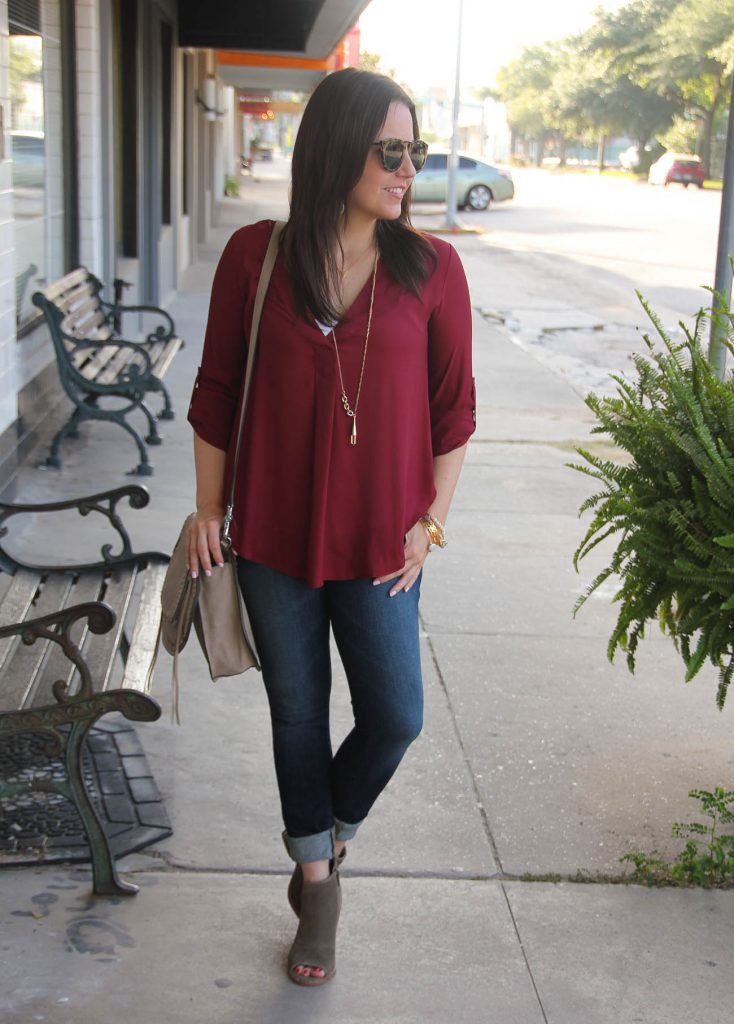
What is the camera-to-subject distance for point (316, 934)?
2740 millimetres

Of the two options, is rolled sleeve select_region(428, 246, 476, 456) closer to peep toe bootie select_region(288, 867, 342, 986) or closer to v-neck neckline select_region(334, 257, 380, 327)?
v-neck neckline select_region(334, 257, 380, 327)

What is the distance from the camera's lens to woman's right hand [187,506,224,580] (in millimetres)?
2578

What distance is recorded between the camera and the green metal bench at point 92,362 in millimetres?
6991

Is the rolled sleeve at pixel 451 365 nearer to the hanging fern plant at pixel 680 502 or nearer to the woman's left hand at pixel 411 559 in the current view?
Result: the woman's left hand at pixel 411 559

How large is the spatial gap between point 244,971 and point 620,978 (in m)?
0.81

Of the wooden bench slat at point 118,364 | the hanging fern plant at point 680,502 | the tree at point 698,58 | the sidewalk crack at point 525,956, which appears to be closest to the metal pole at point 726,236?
the hanging fern plant at point 680,502

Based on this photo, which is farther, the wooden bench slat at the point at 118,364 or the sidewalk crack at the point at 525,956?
the wooden bench slat at the point at 118,364

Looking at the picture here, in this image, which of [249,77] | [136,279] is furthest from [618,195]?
[136,279]

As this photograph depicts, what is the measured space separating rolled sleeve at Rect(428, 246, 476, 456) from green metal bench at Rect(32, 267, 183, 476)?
14.7ft

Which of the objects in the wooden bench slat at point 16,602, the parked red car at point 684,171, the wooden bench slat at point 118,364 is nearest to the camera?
the wooden bench slat at point 16,602

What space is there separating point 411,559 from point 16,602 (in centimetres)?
161

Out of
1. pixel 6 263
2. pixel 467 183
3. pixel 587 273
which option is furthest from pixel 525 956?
pixel 467 183

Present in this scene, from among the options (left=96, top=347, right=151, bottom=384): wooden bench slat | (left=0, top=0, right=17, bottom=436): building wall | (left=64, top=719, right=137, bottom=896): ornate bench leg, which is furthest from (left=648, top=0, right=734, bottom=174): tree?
(left=64, top=719, right=137, bottom=896): ornate bench leg

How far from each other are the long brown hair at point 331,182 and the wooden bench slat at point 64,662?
124cm
